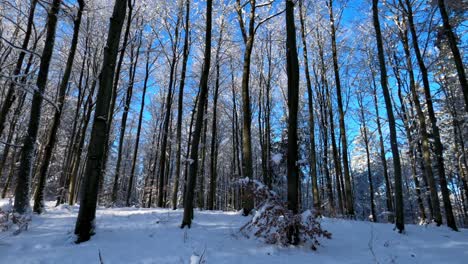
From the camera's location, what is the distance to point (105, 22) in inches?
513

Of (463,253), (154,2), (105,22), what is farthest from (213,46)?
(463,253)

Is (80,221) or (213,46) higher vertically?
(213,46)

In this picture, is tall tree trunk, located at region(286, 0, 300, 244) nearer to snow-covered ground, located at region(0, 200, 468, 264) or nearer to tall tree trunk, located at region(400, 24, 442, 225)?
snow-covered ground, located at region(0, 200, 468, 264)

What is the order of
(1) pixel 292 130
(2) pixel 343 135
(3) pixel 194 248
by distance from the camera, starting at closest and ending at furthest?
(3) pixel 194 248, (1) pixel 292 130, (2) pixel 343 135

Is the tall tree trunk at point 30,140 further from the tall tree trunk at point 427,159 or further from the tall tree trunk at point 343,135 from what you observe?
the tall tree trunk at point 427,159

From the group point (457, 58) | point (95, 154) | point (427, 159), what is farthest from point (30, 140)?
point (427, 159)

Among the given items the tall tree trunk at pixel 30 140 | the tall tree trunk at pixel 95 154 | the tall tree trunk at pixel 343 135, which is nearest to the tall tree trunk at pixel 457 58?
the tall tree trunk at pixel 343 135

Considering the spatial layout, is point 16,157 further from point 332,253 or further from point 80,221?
point 332,253

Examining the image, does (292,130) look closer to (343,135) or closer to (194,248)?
(194,248)

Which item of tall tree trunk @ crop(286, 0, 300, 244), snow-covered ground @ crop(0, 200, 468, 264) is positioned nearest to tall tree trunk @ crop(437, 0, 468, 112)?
snow-covered ground @ crop(0, 200, 468, 264)

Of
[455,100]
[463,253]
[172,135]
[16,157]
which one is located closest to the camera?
[463,253]

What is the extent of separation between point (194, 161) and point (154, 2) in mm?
11775

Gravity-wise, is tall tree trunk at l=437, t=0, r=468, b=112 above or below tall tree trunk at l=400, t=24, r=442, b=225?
above

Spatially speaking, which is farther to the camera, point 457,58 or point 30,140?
point 457,58
